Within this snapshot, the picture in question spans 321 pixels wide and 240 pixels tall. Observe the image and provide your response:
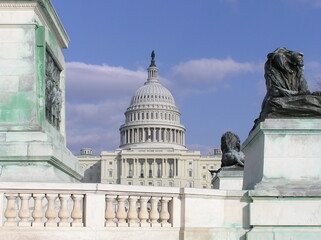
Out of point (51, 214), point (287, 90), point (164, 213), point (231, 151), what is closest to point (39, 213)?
point (51, 214)

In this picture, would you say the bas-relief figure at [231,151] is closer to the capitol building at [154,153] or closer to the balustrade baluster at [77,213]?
the balustrade baluster at [77,213]

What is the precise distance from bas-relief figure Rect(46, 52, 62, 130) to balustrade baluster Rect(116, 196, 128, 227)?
456 centimetres

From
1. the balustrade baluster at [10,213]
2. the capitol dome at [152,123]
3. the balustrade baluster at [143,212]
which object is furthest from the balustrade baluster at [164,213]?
the capitol dome at [152,123]

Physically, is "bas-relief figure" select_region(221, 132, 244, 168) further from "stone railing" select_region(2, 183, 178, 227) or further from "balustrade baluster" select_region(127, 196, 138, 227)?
"balustrade baluster" select_region(127, 196, 138, 227)

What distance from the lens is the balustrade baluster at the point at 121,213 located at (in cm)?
1055

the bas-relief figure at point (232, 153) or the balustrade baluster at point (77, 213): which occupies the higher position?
the bas-relief figure at point (232, 153)

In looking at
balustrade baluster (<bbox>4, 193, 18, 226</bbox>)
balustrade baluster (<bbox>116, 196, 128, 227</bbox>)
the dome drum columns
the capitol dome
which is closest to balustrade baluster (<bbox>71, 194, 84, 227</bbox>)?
balustrade baluster (<bbox>116, 196, 128, 227</bbox>)

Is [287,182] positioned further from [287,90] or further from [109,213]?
[109,213]

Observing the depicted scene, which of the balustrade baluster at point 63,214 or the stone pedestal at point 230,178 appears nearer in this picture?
the balustrade baluster at point 63,214

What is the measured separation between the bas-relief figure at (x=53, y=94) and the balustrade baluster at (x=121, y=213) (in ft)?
15.0

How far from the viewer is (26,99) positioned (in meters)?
13.7

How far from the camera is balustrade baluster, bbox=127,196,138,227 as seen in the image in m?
10.6

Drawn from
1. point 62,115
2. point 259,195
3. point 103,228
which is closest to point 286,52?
point 259,195

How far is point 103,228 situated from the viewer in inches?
410
